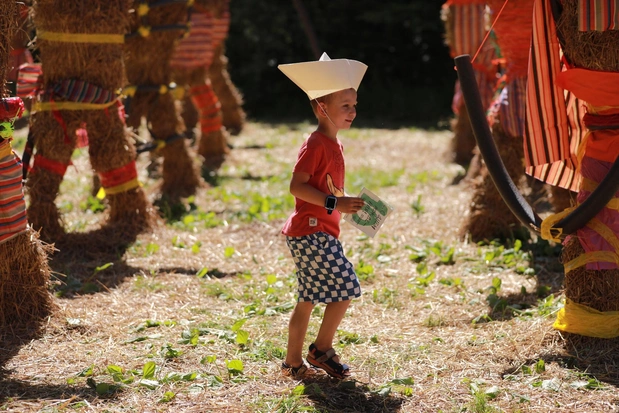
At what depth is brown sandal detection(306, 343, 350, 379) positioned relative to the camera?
3.57 meters

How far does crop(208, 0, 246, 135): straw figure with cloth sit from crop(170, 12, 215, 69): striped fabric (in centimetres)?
66

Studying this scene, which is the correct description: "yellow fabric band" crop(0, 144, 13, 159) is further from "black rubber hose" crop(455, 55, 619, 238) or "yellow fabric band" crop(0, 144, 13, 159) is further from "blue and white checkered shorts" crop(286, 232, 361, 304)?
"black rubber hose" crop(455, 55, 619, 238)

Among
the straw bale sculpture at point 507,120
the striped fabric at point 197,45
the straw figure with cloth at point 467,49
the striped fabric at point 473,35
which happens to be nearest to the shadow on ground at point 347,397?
the straw bale sculpture at point 507,120

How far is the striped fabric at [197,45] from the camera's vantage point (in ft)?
29.6

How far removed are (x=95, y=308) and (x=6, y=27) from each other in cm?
158

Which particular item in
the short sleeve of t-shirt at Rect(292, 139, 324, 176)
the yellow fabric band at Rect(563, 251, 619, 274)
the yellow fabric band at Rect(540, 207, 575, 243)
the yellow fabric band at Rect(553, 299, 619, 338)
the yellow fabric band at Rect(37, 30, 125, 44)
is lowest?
the yellow fabric band at Rect(553, 299, 619, 338)

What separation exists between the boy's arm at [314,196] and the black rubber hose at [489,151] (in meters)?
0.96

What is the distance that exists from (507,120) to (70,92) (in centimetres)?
299

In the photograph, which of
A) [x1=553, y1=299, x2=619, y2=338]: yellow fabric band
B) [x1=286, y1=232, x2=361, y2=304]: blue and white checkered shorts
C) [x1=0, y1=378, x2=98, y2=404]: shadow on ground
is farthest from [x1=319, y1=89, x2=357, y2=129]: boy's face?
[x1=0, y1=378, x2=98, y2=404]: shadow on ground

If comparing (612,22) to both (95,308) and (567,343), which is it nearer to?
(567,343)

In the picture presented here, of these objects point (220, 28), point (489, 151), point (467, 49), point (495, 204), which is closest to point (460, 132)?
point (467, 49)

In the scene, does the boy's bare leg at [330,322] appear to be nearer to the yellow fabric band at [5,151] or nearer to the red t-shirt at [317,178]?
the red t-shirt at [317,178]

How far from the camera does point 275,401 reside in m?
3.30

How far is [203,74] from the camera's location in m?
9.32
